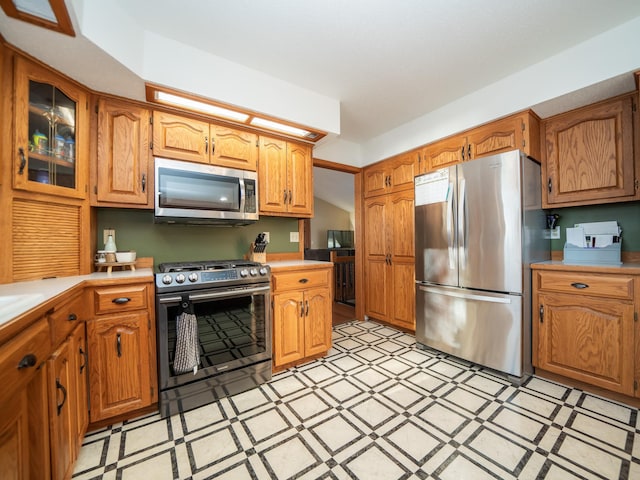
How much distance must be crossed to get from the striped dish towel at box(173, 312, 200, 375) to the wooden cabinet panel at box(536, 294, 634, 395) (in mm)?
2594

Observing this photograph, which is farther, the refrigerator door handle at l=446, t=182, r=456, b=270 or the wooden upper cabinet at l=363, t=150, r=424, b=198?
the wooden upper cabinet at l=363, t=150, r=424, b=198

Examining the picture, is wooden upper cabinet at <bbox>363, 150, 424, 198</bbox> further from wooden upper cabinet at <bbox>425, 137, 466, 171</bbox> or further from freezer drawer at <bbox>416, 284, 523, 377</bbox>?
freezer drawer at <bbox>416, 284, 523, 377</bbox>

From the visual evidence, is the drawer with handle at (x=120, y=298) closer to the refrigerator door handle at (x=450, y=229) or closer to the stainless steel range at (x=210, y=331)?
the stainless steel range at (x=210, y=331)

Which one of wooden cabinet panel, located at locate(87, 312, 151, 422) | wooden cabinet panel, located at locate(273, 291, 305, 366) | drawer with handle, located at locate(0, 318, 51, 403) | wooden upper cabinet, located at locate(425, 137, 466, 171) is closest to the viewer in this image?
drawer with handle, located at locate(0, 318, 51, 403)

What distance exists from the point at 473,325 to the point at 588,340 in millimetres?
707

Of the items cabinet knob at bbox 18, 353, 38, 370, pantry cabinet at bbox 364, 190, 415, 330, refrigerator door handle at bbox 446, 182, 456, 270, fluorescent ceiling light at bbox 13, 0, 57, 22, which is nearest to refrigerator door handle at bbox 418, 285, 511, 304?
refrigerator door handle at bbox 446, 182, 456, 270

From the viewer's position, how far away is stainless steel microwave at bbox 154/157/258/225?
200cm

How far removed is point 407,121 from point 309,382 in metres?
2.90

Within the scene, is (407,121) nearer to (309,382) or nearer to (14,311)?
(309,382)

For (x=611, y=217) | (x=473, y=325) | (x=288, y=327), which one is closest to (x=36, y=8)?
(x=288, y=327)

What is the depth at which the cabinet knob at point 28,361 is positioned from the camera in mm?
783

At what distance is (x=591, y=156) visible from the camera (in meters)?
2.10

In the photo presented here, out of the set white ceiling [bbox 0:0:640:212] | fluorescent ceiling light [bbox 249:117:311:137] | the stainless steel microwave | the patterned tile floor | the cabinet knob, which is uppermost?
white ceiling [bbox 0:0:640:212]

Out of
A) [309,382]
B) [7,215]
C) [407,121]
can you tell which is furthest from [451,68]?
[7,215]
